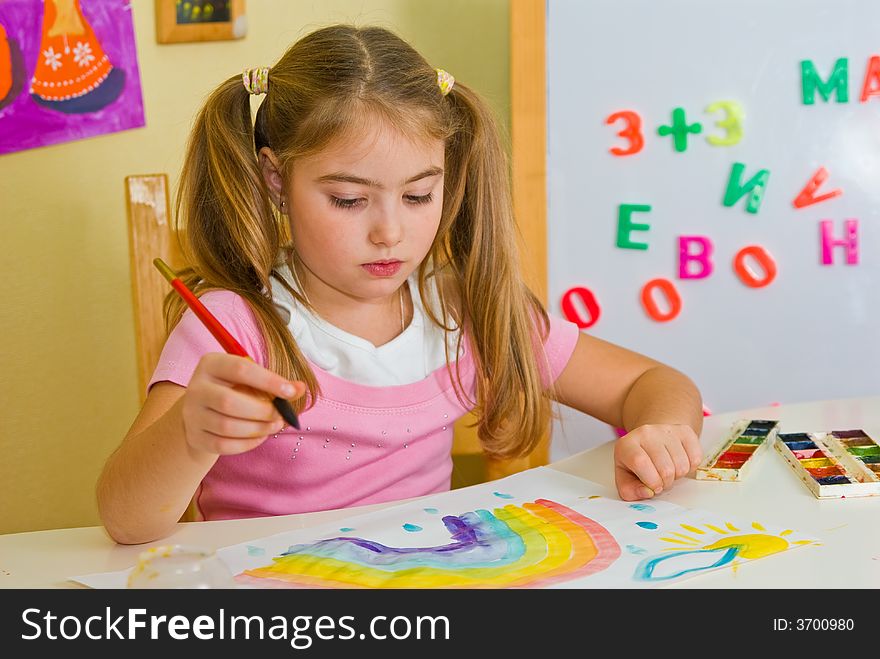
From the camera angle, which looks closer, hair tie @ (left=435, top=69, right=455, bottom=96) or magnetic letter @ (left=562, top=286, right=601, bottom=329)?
hair tie @ (left=435, top=69, right=455, bottom=96)

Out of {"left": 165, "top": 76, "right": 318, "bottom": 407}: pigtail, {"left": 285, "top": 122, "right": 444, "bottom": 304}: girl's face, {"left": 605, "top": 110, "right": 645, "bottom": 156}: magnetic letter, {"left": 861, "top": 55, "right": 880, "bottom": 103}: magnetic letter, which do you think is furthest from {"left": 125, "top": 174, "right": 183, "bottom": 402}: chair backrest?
{"left": 861, "top": 55, "right": 880, "bottom": 103}: magnetic letter

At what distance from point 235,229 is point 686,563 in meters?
0.57

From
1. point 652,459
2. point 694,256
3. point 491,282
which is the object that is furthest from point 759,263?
point 652,459

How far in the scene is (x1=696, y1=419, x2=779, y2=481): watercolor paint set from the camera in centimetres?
87

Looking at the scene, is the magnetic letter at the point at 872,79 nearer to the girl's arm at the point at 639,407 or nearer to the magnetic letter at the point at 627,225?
the magnetic letter at the point at 627,225

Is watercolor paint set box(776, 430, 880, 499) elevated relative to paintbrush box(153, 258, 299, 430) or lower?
lower

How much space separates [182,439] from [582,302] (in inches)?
40.0

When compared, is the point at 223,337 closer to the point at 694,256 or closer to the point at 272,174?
the point at 272,174

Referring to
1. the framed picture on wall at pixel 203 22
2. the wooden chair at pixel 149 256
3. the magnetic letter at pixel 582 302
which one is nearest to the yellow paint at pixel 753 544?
the wooden chair at pixel 149 256

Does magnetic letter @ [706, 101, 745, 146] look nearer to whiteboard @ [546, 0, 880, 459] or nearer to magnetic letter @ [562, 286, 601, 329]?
whiteboard @ [546, 0, 880, 459]

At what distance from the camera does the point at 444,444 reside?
1.12 m

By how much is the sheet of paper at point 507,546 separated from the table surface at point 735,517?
0.06ft
